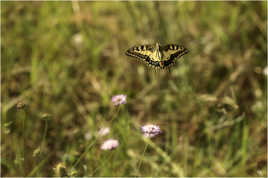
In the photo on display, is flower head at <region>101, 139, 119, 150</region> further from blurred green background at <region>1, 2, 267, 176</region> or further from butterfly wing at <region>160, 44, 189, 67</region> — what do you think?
butterfly wing at <region>160, 44, 189, 67</region>

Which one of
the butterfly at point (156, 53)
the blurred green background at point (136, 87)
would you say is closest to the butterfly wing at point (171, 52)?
the butterfly at point (156, 53)

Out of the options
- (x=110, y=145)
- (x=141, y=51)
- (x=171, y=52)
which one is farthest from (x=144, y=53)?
(x=110, y=145)

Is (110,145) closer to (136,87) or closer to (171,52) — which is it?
(171,52)

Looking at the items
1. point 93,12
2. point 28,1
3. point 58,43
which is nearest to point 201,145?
point 58,43

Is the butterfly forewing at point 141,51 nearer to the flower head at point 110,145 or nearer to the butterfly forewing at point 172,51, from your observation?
the butterfly forewing at point 172,51

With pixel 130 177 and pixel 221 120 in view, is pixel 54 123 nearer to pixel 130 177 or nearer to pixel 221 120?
pixel 130 177

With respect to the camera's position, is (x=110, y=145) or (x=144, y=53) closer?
(x=144, y=53)
